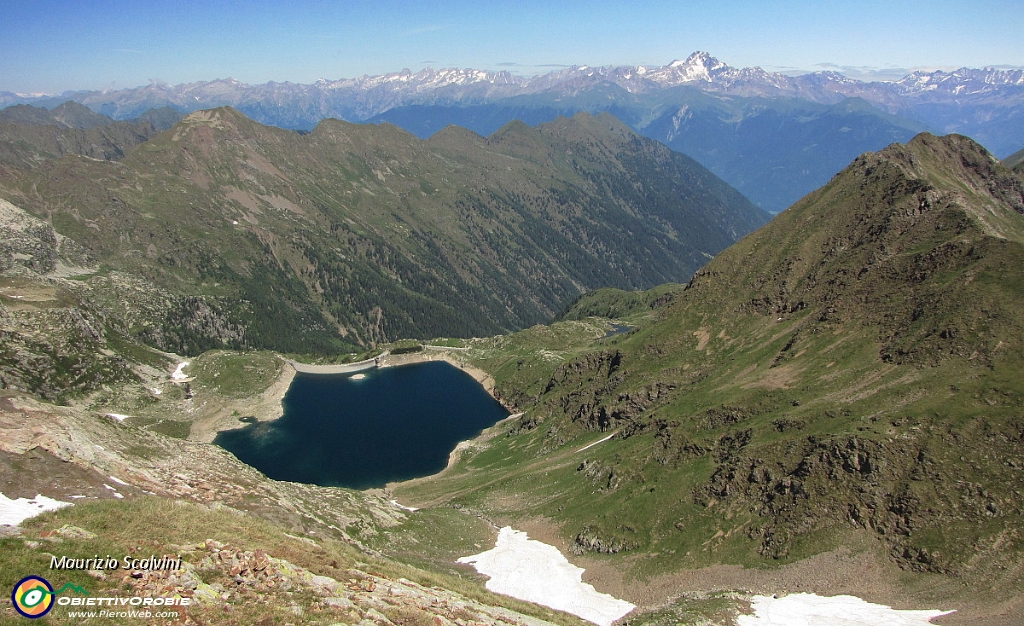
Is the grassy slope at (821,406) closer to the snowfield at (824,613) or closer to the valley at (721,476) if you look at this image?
the valley at (721,476)

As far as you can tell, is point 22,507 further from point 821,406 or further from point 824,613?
point 821,406

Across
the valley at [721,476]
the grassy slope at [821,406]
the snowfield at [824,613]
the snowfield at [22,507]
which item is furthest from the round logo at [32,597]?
the grassy slope at [821,406]

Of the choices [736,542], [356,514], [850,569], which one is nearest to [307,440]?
[356,514]

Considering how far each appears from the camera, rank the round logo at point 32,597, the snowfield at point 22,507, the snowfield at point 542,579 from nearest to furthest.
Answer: the round logo at point 32,597 < the snowfield at point 22,507 < the snowfield at point 542,579

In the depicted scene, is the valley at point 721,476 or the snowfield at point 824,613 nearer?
the valley at point 721,476

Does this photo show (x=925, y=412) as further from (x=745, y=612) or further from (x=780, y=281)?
(x=780, y=281)

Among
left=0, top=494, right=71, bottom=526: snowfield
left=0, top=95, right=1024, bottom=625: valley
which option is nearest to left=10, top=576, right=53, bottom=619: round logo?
left=0, top=95, right=1024, bottom=625: valley
